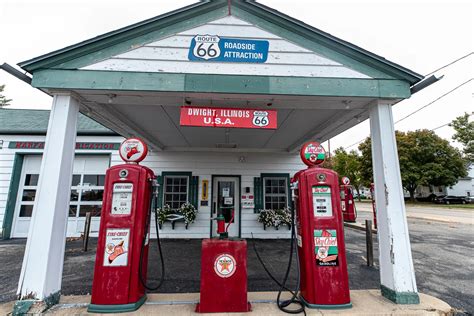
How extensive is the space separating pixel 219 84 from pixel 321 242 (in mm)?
2548

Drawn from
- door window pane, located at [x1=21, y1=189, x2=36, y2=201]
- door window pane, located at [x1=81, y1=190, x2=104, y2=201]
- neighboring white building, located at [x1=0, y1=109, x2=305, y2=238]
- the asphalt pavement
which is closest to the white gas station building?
the asphalt pavement

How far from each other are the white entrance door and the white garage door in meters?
3.77

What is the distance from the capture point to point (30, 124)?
329 inches

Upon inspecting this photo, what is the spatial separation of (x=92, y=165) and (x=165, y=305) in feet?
21.6

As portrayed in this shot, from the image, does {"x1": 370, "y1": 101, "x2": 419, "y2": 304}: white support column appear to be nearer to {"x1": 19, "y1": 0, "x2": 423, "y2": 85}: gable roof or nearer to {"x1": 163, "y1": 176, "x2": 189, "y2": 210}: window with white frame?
{"x1": 19, "y1": 0, "x2": 423, "y2": 85}: gable roof

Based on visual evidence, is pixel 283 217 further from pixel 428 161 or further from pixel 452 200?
pixel 452 200

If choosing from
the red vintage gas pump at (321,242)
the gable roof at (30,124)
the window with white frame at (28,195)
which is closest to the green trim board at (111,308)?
the red vintage gas pump at (321,242)

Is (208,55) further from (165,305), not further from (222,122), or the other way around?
(165,305)

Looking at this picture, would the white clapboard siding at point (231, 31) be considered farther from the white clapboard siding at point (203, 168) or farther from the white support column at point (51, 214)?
the white clapboard siding at point (203, 168)

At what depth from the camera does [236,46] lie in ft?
11.6

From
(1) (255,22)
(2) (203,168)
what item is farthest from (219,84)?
(2) (203,168)

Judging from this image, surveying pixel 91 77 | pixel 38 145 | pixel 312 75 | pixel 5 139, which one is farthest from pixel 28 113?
pixel 312 75

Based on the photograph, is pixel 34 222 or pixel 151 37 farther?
pixel 151 37

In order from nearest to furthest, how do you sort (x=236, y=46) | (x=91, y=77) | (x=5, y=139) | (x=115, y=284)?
(x=115, y=284)
(x=91, y=77)
(x=236, y=46)
(x=5, y=139)
